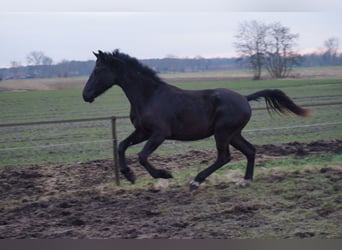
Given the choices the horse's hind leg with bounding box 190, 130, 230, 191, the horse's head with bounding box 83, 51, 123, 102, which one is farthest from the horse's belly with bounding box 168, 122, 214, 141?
the horse's head with bounding box 83, 51, 123, 102

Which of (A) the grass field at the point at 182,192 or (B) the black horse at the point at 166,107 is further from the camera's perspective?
(B) the black horse at the point at 166,107

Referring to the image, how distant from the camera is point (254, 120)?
47.2 feet

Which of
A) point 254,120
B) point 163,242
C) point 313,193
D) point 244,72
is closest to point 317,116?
point 254,120

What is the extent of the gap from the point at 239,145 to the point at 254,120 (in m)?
7.56

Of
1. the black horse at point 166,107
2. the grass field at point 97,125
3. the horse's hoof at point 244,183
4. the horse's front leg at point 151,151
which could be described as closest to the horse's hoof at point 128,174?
the black horse at point 166,107

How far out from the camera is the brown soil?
4805mm

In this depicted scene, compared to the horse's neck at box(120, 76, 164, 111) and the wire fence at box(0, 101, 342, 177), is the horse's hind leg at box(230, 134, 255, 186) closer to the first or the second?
the wire fence at box(0, 101, 342, 177)

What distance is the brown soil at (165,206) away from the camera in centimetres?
480

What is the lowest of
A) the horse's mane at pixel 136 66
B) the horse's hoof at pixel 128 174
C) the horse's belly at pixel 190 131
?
the horse's hoof at pixel 128 174

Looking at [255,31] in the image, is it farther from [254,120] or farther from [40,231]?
[254,120]

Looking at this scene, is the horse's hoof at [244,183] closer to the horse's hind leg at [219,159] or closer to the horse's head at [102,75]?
the horse's hind leg at [219,159]

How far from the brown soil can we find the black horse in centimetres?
46

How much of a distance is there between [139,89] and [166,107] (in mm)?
512

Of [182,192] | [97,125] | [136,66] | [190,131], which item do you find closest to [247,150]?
[190,131]
